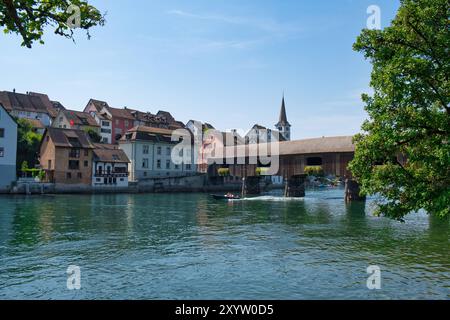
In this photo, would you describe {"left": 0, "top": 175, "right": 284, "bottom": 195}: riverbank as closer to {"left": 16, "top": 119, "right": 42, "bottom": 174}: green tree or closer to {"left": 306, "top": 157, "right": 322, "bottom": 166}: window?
{"left": 16, "top": 119, "right": 42, "bottom": 174}: green tree

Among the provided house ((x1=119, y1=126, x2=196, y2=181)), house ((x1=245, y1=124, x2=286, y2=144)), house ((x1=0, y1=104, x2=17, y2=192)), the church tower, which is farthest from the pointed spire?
house ((x1=0, y1=104, x2=17, y2=192))

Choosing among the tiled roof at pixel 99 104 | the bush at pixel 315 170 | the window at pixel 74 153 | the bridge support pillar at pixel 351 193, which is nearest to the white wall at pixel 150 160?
the window at pixel 74 153

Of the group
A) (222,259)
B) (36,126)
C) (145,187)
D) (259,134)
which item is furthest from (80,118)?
(222,259)

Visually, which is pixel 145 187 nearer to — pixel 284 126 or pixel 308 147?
pixel 308 147

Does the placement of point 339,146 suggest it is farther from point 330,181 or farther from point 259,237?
point 330,181

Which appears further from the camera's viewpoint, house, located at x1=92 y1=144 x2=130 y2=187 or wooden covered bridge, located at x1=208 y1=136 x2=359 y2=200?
house, located at x1=92 y1=144 x2=130 y2=187

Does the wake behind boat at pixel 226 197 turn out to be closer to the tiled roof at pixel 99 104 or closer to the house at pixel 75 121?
the house at pixel 75 121

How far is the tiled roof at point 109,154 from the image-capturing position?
207 ft

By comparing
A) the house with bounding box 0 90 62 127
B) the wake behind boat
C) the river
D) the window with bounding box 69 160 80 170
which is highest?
the house with bounding box 0 90 62 127

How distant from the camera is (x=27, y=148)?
61250 millimetres

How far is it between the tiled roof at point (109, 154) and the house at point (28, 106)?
23.0m

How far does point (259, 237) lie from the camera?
20.7m

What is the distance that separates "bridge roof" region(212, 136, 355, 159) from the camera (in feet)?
154

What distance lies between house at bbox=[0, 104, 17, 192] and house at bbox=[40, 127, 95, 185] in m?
5.42
